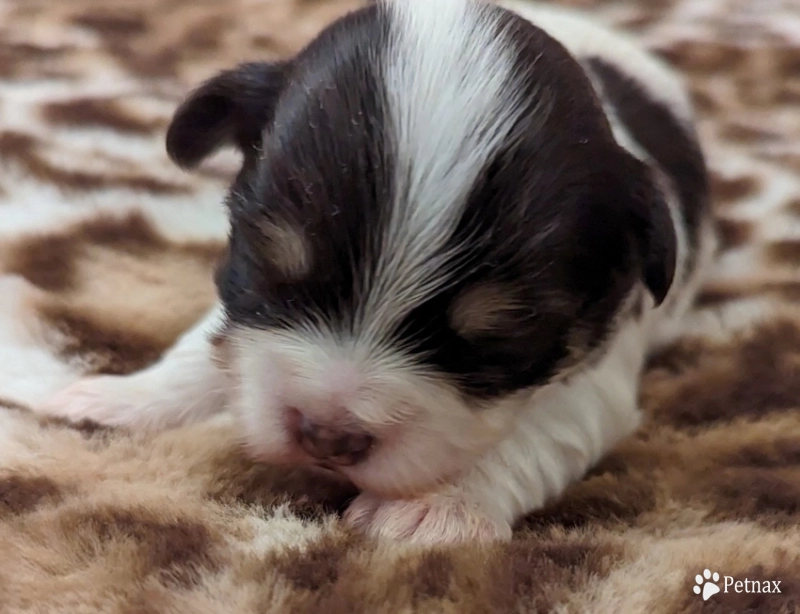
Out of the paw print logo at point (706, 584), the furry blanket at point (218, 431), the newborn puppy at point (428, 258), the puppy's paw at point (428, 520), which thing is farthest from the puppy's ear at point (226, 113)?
the paw print logo at point (706, 584)

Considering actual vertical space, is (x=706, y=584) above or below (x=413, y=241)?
below

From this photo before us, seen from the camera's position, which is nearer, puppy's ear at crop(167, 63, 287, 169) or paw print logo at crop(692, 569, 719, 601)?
paw print logo at crop(692, 569, 719, 601)

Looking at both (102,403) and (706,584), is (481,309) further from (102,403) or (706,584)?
(102,403)

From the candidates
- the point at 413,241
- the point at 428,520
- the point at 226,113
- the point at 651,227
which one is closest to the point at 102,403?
the point at 226,113

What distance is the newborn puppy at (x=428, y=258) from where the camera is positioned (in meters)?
1.31

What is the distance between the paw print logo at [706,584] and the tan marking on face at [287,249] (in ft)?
2.32

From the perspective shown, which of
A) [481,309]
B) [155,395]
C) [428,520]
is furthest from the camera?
[155,395]

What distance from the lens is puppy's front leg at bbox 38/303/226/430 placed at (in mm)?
1779

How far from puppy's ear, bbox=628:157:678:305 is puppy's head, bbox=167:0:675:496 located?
0.11 ft

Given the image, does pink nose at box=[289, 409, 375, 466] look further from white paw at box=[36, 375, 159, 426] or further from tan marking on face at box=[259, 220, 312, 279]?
white paw at box=[36, 375, 159, 426]

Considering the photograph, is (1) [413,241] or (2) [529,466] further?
(2) [529,466]

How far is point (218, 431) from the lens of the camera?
163cm

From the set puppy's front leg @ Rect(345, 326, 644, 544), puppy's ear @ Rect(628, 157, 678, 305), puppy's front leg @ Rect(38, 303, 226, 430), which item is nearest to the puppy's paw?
puppy's front leg @ Rect(345, 326, 644, 544)

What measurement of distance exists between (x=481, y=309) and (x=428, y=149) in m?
0.25
